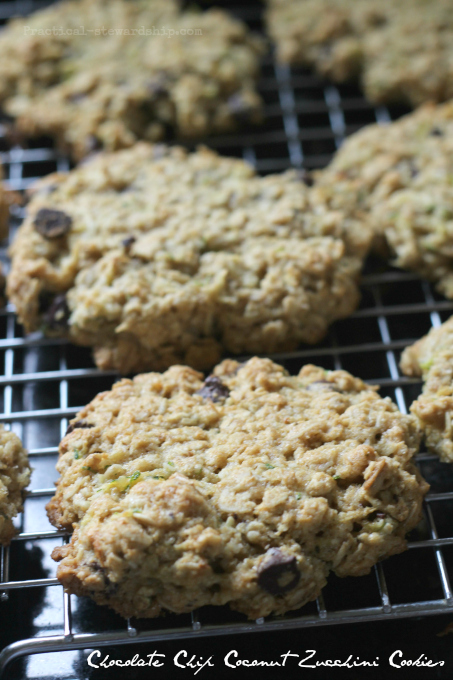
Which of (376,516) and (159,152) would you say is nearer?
(376,516)

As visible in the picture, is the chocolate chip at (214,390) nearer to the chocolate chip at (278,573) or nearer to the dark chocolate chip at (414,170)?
the chocolate chip at (278,573)

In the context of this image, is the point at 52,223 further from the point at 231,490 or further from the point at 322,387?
the point at 231,490

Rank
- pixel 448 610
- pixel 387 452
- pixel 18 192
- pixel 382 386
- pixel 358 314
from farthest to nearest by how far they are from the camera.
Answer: pixel 18 192 < pixel 358 314 < pixel 382 386 < pixel 387 452 < pixel 448 610

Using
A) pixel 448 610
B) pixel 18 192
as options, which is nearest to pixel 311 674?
pixel 448 610

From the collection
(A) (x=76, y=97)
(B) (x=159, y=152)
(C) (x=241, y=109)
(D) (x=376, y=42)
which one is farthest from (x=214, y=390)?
(D) (x=376, y=42)

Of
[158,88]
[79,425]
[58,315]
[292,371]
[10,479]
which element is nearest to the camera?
[10,479]

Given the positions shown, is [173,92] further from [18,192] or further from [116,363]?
[116,363]

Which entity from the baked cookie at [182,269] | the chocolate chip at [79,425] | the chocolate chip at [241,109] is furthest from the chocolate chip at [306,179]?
the chocolate chip at [79,425]

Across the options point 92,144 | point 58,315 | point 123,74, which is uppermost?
point 123,74
